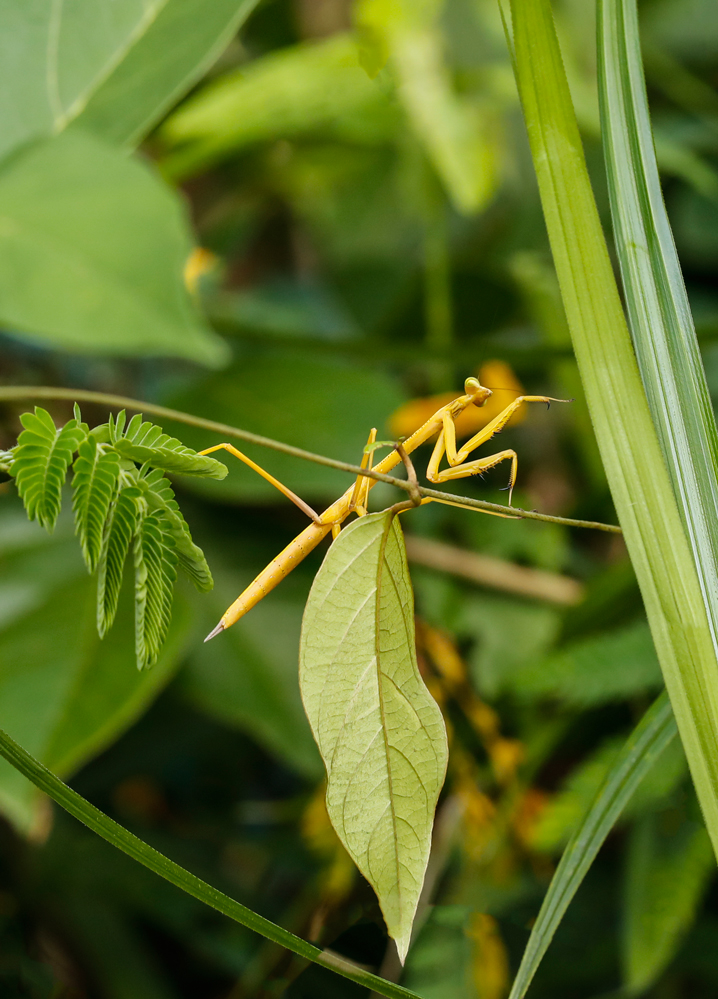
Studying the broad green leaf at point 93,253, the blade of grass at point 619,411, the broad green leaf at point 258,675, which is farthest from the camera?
the broad green leaf at point 258,675

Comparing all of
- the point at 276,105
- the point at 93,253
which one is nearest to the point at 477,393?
the point at 93,253

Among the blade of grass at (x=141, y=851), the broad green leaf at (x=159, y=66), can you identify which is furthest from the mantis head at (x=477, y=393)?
the broad green leaf at (x=159, y=66)

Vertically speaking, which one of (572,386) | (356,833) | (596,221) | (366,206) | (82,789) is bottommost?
(82,789)

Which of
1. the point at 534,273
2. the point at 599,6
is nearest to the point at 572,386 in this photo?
the point at 534,273

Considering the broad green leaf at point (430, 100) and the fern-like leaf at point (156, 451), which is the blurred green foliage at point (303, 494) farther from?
the fern-like leaf at point (156, 451)

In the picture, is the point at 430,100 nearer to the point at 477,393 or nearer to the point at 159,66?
the point at 159,66

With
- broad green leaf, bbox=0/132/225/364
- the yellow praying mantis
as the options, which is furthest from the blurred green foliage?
the yellow praying mantis

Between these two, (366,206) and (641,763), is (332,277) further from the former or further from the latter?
(641,763)

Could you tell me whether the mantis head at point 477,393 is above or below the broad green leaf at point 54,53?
below
